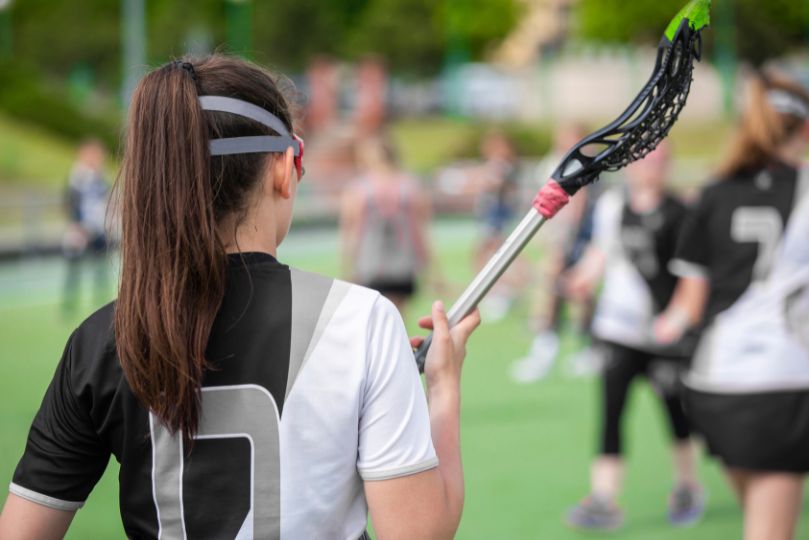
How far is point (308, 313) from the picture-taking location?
183 cm

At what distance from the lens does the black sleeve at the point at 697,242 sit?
378 cm

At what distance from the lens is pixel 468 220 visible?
24.9 metres

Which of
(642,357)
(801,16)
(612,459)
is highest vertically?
(801,16)

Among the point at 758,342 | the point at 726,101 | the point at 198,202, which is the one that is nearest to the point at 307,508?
the point at 198,202

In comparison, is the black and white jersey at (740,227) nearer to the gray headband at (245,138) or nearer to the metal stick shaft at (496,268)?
the metal stick shaft at (496,268)

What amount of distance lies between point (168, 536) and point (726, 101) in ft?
119

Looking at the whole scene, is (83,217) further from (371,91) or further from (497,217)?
(371,91)

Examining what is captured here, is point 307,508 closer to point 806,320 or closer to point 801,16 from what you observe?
point 806,320

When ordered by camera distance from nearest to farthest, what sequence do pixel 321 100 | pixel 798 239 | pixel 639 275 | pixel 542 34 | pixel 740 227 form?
pixel 798 239 < pixel 740 227 < pixel 639 275 < pixel 321 100 < pixel 542 34

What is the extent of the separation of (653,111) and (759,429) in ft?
5.49

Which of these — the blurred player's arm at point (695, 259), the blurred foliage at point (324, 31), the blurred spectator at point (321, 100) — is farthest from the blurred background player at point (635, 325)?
the blurred foliage at point (324, 31)

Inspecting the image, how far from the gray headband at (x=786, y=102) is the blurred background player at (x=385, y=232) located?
4.71 m

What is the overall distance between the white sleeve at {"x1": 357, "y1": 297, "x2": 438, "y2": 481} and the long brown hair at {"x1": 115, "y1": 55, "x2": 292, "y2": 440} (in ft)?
0.91

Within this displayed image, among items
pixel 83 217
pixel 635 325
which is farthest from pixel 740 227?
pixel 83 217
